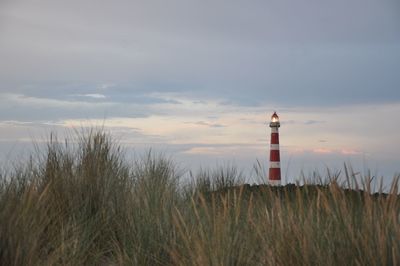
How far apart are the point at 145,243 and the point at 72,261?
30.1 inches

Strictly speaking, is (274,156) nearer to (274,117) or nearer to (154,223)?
(274,117)

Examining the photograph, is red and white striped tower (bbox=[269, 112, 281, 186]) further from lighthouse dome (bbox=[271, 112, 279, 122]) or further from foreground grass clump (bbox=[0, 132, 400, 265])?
foreground grass clump (bbox=[0, 132, 400, 265])

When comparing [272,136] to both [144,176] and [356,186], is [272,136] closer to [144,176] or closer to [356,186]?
[144,176]

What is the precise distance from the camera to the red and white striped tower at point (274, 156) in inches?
506

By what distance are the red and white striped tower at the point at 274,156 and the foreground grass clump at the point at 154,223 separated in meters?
5.69

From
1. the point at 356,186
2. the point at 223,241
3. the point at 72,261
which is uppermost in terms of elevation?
the point at 356,186

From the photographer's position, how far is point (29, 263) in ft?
13.4

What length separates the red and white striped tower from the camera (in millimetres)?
12852

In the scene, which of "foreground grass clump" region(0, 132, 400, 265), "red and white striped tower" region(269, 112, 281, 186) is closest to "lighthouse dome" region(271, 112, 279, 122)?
"red and white striped tower" region(269, 112, 281, 186)

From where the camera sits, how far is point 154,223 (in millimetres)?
5234

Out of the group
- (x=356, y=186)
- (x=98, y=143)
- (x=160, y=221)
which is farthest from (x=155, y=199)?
(x=356, y=186)

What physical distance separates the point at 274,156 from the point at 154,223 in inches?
314

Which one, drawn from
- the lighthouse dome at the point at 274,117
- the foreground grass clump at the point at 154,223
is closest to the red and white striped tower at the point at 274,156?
the lighthouse dome at the point at 274,117

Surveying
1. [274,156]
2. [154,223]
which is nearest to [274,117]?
[274,156]
